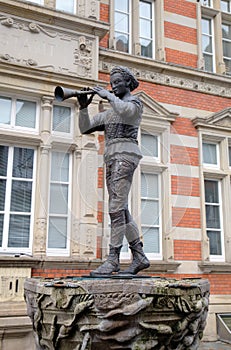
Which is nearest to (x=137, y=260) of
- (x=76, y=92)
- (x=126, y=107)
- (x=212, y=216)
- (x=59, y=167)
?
(x=126, y=107)

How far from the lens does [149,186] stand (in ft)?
22.7

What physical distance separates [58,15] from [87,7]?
683 millimetres

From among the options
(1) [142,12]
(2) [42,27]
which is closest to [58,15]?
(2) [42,27]

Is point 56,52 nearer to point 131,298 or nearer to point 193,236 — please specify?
point 193,236

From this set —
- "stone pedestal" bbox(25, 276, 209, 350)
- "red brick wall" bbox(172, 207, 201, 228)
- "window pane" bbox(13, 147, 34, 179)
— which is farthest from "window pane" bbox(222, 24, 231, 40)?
"stone pedestal" bbox(25, 276, 209, 350)

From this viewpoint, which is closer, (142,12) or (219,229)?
(219,229)

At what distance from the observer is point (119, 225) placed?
10.1 ft

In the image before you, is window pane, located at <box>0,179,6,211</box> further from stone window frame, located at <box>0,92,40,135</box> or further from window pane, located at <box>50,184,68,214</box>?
stone window frame, located at <box>0,92,40,135</box>

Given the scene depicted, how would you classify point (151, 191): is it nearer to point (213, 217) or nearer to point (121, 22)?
point (213, 217)

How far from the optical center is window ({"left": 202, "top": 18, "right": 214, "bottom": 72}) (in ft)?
27.0

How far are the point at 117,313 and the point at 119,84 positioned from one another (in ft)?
6.17

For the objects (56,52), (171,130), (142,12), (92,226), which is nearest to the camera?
(92,226)

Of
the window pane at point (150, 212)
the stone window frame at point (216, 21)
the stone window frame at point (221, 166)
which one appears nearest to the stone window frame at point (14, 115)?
the window pane at point (150, 212)

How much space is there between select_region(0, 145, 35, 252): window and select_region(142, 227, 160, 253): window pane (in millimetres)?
2101
